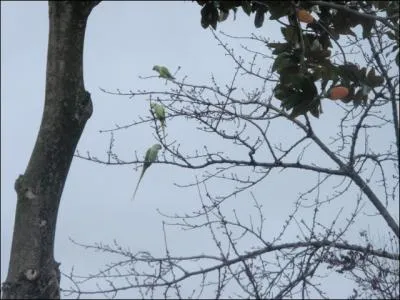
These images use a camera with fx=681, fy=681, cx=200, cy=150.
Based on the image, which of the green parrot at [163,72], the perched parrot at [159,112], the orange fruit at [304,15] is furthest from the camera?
the green parrot at [163,72]

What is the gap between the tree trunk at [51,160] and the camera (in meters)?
2.88

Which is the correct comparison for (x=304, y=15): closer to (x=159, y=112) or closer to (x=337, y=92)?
(x=337, y=92)

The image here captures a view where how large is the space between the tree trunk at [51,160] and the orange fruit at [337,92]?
1.67m

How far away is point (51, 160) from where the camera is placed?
9.74 feet

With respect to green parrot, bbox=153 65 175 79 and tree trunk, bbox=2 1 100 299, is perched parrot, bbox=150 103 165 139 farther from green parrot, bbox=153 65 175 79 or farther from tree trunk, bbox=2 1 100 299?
tree trunk, bbox=2 1 100 299

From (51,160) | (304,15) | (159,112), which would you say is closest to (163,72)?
(159,112)

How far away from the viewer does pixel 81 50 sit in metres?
3.11

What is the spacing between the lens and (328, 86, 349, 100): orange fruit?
4160 millimetres

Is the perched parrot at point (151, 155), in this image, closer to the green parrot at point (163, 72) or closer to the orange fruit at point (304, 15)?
the green parrot at point (163, 72)

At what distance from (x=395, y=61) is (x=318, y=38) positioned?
0.61m

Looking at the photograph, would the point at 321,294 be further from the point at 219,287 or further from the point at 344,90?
the point at 344,90

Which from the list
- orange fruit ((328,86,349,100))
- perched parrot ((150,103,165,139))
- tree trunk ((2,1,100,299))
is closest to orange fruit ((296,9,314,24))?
orange fruit ((328,86,349,100))

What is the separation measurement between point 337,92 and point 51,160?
194 cm

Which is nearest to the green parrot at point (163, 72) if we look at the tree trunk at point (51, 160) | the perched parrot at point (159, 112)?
the perched parrot at point (159, 112)
